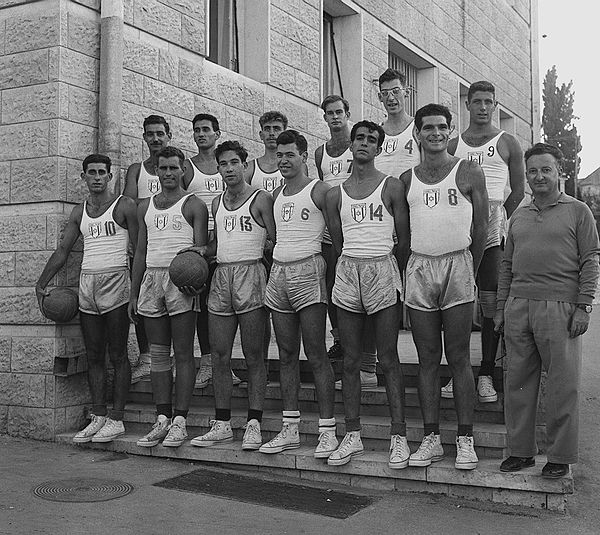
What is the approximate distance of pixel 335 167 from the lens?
660cm

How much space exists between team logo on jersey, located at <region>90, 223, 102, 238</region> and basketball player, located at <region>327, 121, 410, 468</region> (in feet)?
7.32

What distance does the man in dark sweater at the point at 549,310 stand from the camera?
16.1 ft

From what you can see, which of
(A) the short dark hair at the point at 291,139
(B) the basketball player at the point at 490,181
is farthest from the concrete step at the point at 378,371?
(A) the short dark hair at the point at 291,139

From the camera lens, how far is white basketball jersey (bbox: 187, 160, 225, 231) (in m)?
6.89

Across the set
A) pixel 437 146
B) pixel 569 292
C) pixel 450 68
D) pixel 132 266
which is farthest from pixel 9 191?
pixel 450 68

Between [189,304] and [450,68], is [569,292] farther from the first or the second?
[450,68]

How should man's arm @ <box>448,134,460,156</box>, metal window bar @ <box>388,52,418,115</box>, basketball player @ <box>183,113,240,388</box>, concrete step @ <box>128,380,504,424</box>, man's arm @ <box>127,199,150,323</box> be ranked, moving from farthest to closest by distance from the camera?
metal window bar @ <box>388,52,418,115</box> < basketball player @ <box>183,113,240,388</box> < man's arm @ <box>127,199,150,323</box> < man's arm @ <box>448,134,460,156</box> < concrete step @ <box>128,380,504,424</box>

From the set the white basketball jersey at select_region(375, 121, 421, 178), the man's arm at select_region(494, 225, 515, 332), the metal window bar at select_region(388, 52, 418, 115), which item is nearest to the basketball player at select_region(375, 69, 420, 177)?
the white basketball jersey at select_region(375, 121, 421, 178)

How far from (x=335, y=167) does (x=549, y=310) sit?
2.37 metres

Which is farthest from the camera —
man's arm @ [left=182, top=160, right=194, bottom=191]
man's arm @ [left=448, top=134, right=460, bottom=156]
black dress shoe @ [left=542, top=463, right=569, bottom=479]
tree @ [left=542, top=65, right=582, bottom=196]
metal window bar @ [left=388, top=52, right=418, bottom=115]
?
tree @ [left=542, top=65, right=582, bottom=196]

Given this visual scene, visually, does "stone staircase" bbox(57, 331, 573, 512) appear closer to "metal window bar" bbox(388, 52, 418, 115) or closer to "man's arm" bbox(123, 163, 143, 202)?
"man's arm" bbox(123, 163, 143, 202)

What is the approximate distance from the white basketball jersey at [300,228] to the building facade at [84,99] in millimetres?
2272

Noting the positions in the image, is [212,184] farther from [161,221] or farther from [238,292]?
[238,292]

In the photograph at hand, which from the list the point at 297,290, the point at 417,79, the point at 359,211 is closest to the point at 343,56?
the point at 417,79
